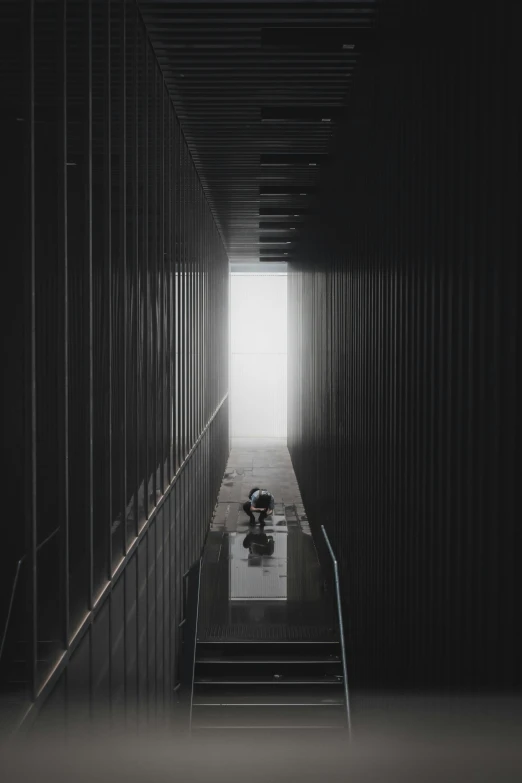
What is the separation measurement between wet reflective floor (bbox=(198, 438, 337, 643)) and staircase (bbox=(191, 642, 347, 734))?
0.67ft

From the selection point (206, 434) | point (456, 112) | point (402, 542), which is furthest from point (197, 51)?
point (206, 434)

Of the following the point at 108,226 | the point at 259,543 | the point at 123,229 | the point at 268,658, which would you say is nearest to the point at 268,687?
the point at 268,658

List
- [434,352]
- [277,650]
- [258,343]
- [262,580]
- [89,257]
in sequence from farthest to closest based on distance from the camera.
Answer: [258,343], [262,580], [277,650], [89,257], [434,352]

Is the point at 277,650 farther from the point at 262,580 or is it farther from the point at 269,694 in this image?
the point at 262,580

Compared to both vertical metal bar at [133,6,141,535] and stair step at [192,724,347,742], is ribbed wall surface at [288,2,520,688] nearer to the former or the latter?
stair step at [192,724,347,742]

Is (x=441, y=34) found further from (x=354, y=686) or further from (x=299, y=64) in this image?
(x=354, y=686)

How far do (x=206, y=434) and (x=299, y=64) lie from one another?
11.7m

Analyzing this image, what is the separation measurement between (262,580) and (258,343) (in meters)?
23.0

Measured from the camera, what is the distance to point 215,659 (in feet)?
41.6

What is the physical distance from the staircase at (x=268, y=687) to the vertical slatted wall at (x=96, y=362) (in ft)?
2.84

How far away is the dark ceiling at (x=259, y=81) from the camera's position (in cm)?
878

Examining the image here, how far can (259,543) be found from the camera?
775 inches

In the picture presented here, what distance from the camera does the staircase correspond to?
11.1 m

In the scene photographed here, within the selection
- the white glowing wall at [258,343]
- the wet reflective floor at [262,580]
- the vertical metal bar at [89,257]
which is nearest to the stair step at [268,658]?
the wet reflective floor at [262,580]
